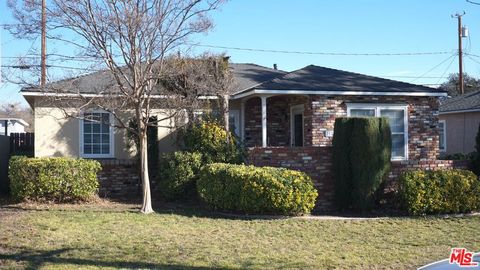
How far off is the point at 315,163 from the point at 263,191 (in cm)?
229

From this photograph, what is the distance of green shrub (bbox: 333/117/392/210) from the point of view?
1223 cm

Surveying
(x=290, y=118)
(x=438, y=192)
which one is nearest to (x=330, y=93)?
(x=290, y=118)

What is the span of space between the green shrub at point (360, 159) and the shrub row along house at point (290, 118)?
1.50 meters

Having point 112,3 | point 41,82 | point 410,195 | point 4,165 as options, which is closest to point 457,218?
point 410,195

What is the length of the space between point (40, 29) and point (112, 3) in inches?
66.6

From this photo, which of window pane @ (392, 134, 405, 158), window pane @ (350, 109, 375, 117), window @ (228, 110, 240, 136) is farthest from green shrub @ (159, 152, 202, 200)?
window pane @ (392, 134, 405, 158)

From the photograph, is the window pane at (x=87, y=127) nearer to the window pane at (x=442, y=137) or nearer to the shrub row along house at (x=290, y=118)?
the shrub row along house at (x=290, y=118)

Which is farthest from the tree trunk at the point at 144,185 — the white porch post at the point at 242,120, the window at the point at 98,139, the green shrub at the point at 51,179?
the white porch post at the point at 242,120

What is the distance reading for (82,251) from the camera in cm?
795

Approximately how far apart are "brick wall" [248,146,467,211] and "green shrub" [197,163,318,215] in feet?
4.05

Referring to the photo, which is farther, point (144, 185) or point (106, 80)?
point (106, 80)

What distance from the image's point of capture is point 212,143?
1421cm

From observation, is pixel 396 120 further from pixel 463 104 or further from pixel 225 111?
pixel 463 104

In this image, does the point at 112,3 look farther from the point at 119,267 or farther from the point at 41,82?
the point at 119,267
